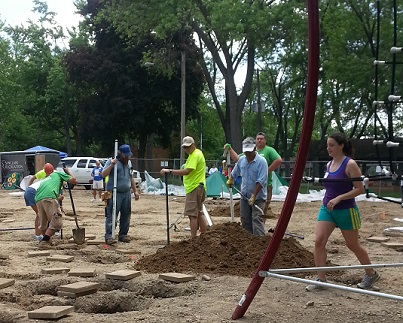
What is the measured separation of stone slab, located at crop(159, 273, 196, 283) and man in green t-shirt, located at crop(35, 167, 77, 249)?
3811mm

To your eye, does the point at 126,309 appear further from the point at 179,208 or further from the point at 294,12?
the point at 294,12

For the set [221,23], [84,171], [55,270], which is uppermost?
[221,23]

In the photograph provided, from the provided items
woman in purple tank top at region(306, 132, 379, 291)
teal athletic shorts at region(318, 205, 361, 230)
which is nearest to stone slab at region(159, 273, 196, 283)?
woman in purple tank top at region(306, 132, 379, 291)

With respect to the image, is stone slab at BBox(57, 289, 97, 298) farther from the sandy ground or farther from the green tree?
the green tree

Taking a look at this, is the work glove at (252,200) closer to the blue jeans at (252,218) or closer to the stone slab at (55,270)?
the blue jeans at (252,218)

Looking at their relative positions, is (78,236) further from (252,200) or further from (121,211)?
(252,200)

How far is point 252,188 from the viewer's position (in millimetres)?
8531

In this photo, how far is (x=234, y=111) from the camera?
3012cm

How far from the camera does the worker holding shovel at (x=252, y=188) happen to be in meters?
8.40

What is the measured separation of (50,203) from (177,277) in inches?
164

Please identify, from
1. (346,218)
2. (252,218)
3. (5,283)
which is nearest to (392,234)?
(252,218)

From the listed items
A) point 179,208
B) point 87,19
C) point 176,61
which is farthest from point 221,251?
point 87,19

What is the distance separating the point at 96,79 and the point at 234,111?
1622cm

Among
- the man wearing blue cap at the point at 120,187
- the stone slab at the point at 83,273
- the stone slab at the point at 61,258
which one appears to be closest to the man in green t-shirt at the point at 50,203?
the man wearing blue cap at the point at 120,187
